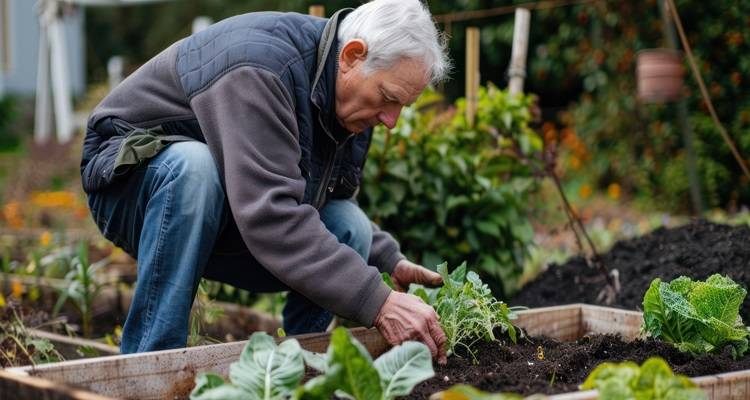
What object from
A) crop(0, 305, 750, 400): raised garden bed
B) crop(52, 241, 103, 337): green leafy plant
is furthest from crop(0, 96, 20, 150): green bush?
crop(0, 305, 750, 400): raised garden bed

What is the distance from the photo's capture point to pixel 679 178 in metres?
7.41

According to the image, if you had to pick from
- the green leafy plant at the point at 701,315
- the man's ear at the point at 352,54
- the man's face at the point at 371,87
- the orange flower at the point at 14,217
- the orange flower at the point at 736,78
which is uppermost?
the man's ear at the point at 352,54

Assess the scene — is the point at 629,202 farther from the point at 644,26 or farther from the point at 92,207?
the point at 92,207

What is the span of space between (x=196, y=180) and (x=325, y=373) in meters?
0.82

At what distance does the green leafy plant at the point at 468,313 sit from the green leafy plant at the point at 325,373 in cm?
58

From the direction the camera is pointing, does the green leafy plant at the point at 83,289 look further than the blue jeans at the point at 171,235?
Yes

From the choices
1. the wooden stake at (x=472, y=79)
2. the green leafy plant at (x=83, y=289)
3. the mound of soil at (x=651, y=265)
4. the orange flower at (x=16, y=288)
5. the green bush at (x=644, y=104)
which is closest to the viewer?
the mound of soil at (x=651, y=265)

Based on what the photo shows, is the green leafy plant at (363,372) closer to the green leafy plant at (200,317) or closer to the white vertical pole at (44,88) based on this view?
the green leafy plant at (200,317)

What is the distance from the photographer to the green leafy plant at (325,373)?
1.57 metres

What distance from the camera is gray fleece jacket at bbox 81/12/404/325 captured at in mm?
2088

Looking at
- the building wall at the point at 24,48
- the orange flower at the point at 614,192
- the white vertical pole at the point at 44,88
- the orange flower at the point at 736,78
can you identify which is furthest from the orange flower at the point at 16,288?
the building wall at the point at 24,48

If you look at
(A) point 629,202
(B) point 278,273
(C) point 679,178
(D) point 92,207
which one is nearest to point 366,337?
(B) point 278,273

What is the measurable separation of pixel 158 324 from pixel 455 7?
8344 millimetres

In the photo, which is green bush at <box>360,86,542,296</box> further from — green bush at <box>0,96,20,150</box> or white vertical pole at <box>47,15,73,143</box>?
green bush at <box>0,96,20,150</box>
